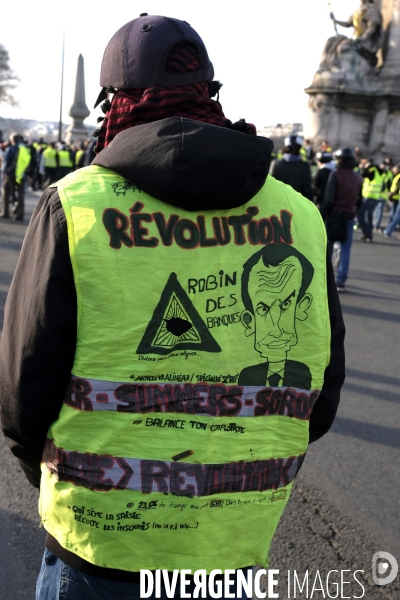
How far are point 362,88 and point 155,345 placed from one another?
1065 inches

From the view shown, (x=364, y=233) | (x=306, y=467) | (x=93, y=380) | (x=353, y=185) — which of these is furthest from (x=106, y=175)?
(x=364, y=233)

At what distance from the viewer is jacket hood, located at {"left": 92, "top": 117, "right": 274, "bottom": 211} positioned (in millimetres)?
1560

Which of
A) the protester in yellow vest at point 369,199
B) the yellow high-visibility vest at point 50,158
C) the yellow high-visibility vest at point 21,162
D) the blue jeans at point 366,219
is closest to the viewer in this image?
the yellow high-visibility vest at point 21,162

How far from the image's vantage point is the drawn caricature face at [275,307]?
5.47ft

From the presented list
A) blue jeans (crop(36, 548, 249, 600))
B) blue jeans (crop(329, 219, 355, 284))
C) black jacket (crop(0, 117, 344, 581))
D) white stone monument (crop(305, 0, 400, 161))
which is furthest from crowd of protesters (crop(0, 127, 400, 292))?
white stone monument (crop(305, 0, 400, 161))

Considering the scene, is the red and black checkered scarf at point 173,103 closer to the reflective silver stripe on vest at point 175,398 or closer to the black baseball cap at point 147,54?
A: the black baseball cap at point 147,54

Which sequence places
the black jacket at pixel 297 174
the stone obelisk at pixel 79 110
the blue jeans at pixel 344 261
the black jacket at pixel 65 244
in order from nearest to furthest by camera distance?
1. the black jacket at pixel 65 244
2. the blue jeans at pixel 344 261
3. the black jacket at pixel 297 174
4. the stone obelisk at pixel 79 110

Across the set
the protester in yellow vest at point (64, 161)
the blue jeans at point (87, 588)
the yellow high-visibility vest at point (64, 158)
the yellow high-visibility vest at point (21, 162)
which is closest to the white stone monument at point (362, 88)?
the protester in yellow vest at point (64, 161)

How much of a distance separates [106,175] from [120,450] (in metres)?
0.59

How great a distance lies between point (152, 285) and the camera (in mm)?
1577

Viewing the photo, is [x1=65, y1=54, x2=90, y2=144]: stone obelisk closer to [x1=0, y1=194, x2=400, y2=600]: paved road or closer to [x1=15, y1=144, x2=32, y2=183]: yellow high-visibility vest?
[x1=15, y1=144, x2=32, y2=183]: yellow high-visibility vest

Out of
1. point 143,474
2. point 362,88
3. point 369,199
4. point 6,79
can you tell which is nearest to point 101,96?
point 143,474

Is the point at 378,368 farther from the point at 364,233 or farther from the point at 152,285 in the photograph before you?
the point at 364,233

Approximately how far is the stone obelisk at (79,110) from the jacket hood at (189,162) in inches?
1524
